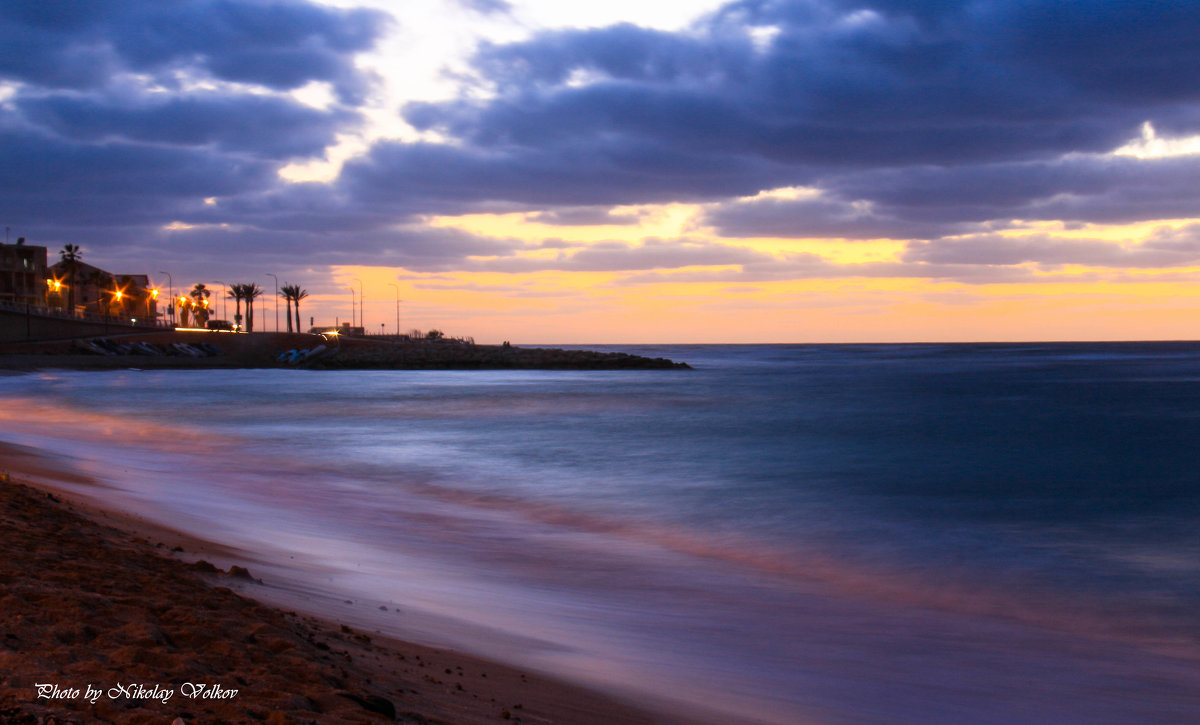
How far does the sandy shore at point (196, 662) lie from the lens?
381cm

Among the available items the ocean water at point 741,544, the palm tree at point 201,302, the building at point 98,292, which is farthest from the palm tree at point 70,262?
the ocean water at point 741,544

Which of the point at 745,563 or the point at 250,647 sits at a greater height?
the point at 250,647

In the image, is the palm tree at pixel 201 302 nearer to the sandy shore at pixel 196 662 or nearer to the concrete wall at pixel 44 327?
the concrete wall at pixel 44 327

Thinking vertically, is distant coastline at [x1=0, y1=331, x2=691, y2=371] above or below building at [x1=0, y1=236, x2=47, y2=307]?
below

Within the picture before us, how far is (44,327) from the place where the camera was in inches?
3381

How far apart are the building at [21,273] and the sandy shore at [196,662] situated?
111 meters

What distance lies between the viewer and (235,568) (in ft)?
24.4

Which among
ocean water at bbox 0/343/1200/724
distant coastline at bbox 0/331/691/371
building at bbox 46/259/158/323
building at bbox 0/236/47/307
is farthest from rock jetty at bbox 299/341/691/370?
ocean water at bbox 0/343/1200/724

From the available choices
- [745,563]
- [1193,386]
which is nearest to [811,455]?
[745,563]

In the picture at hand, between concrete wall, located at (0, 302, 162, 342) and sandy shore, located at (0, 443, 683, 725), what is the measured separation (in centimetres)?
9200

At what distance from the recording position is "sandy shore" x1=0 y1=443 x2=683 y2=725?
12.5ft

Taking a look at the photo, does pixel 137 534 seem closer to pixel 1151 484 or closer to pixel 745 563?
pixel 745 563

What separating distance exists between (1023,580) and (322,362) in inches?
3545

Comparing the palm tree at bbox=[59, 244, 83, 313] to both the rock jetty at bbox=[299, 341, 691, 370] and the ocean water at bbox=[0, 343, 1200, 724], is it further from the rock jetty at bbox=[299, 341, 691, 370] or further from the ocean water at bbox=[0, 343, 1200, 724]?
the ocean water at bbox=[0, 343, 1200, 724]
